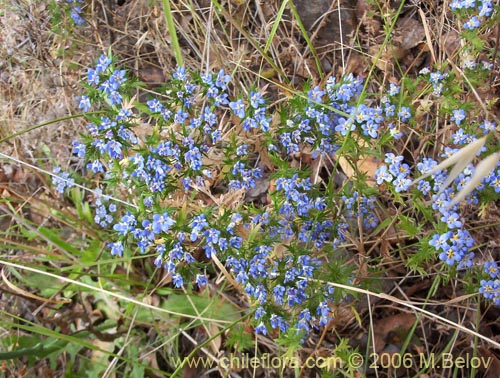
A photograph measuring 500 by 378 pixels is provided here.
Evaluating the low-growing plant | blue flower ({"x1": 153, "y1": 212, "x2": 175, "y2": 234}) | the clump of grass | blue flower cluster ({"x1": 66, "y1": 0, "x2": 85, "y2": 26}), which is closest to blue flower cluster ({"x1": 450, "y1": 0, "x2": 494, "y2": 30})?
the clump of grass

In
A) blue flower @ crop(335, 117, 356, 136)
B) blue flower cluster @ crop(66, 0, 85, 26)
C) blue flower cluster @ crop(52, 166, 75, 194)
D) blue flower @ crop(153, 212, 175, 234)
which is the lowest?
blue flower cluster @ crop(52, 166, 75, 194)

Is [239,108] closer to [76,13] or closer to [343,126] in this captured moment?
[343,126]

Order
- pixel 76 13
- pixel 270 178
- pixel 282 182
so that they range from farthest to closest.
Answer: pixel 76 13, pixel 270 178, pixel 282 182

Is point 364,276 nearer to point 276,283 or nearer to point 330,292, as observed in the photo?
point 330,292

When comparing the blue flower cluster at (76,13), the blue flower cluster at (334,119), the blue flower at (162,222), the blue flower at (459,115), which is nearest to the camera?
the blue flower at (162,222)

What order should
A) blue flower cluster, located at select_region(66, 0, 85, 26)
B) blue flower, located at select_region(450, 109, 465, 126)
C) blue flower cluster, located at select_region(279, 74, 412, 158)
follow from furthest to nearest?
blue flower cluster, located at select_region(66, 0, 85, 26)
blue flower, located at select_region(450, 109, 465, 126)
blue flower cluster, located at select_region(279, 74, 412, 158)

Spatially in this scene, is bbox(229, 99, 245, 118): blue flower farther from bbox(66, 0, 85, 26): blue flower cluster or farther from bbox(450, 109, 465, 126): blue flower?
bbox(66, 0, 85, 26): blue flower cluster

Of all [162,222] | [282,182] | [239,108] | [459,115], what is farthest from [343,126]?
[162,222]

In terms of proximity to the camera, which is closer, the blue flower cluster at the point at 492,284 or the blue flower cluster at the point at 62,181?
the blue flower cluster at the point at 492,284

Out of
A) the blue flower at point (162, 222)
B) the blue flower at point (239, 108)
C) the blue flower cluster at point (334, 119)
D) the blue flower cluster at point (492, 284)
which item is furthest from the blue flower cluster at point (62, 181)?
the blue flower cluster at point (492, 284)

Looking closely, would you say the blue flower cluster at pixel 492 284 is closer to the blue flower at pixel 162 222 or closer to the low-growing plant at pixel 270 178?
the low-growing plant at pixel 270 178

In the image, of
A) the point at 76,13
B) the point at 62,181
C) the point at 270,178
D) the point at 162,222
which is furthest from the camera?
the point at 76,13
